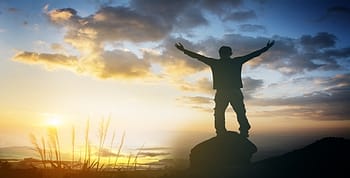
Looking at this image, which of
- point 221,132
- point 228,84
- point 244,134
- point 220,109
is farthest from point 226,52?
point 244,134

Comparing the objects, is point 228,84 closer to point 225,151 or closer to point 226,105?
point 226,105

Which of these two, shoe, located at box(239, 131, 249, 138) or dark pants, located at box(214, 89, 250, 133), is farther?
shoe, located at box(239, 131, 249, 138)

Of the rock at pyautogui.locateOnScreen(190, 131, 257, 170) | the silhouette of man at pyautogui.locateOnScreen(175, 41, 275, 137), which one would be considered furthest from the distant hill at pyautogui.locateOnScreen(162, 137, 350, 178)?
the silhouette of man at pyautogui.locateOnScreen(175, 41, 275, 137)

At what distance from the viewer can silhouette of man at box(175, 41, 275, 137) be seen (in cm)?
1512

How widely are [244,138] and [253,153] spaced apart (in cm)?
72

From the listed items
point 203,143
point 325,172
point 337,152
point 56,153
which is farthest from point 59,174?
point 203,143

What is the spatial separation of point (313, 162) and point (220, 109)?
4.68 metres

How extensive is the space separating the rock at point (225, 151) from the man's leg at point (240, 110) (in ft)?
1.73

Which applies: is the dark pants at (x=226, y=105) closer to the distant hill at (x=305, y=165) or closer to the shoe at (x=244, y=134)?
the shoe at (x=244, y=134)

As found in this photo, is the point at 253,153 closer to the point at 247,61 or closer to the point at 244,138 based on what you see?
the point at 244,138

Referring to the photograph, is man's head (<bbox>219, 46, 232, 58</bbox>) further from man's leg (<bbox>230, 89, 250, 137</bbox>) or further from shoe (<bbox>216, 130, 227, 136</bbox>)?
shoe (<bbox>216, 130, 227, 136</bbox>)

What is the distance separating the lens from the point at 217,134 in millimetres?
15750

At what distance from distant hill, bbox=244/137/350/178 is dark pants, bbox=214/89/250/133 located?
8.49 ft

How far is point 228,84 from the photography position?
15156 mm
